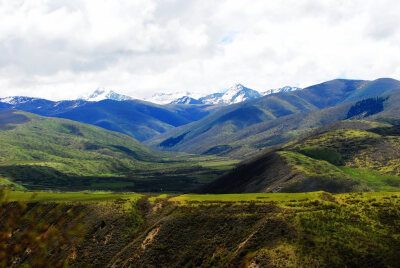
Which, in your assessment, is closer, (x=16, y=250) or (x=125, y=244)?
(x=16, y=250)

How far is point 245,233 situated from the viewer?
95.8 m

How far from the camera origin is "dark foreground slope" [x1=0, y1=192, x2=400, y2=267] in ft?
260

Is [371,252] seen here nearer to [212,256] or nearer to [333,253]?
[333,253]

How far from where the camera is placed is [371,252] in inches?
3004

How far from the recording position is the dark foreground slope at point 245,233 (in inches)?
3115

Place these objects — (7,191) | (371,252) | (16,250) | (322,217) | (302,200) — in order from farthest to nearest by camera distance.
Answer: (302,200) → (322,217) → (371,252) → (7,191) → (16,250)

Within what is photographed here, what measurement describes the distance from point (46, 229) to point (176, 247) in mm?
88993

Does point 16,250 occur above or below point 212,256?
above

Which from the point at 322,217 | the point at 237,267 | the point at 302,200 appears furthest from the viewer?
the point at 302,200

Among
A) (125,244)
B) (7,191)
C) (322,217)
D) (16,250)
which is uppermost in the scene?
(7,191)

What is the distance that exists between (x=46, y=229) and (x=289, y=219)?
84.2 meters

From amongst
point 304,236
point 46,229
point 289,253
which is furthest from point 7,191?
point 304,236

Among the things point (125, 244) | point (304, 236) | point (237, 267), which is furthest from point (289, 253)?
point (125, 244)

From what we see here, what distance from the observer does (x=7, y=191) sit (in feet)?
61.8
